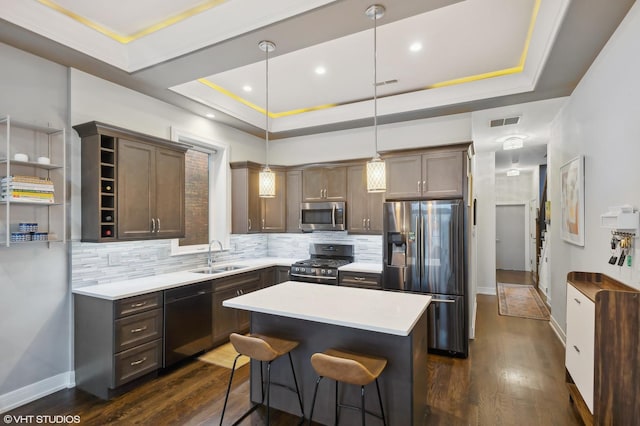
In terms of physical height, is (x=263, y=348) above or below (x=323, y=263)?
below

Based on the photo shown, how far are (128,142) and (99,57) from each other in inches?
30.1

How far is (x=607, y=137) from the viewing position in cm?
272

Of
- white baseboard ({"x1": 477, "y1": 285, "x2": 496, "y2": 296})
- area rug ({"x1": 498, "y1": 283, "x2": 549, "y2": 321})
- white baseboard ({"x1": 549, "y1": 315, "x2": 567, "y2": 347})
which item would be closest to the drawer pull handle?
white baseboard ({"x1": 549, "y1": 315, "x2": 567, "y2": 347})

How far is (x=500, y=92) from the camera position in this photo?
372cm

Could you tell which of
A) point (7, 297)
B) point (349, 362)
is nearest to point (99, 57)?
point (7, 297)

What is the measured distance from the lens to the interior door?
32.2 feet

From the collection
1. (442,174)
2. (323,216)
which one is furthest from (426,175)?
(323,216)

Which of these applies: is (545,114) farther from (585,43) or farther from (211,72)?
(211,72)

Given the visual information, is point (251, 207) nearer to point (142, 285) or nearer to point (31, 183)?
point (142, 285)

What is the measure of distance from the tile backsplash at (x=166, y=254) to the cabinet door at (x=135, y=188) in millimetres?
344

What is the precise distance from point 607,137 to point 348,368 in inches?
109

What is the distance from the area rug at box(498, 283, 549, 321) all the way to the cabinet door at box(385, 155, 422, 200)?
303cm

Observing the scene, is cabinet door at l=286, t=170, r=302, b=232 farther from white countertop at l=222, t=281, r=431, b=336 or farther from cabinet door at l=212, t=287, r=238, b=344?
white countertop at l=222, t=281, r=431, b=336

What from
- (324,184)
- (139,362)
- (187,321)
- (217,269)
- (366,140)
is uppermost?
(366,140)
